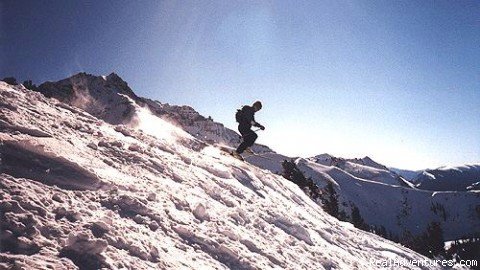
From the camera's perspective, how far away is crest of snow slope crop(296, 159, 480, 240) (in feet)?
289

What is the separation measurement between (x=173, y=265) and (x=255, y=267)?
1.85 m

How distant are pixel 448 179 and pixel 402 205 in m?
85.4

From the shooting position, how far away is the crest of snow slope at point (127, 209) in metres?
4.82

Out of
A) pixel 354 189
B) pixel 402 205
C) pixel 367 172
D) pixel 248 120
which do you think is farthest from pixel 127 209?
pixel 367 172

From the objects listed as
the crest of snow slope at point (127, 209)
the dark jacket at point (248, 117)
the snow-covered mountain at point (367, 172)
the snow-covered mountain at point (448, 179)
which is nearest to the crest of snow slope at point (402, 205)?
the snow-covered mountain at point (367, 172)

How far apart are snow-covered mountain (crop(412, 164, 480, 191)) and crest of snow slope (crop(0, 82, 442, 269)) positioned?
161 metres

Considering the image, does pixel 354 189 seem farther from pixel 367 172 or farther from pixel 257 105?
pixel 257 105

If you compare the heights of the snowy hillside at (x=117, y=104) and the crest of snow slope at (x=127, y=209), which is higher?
the snowy hillside at (x=117, y=104)

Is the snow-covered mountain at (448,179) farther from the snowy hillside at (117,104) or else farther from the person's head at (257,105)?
the person's head at (257,105)

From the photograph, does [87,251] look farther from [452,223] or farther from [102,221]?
[452,223]

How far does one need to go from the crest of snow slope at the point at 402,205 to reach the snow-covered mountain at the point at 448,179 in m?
54.8

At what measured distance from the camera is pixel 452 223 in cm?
8994

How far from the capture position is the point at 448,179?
533ft

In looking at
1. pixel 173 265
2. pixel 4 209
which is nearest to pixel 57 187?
pixel 4 209
